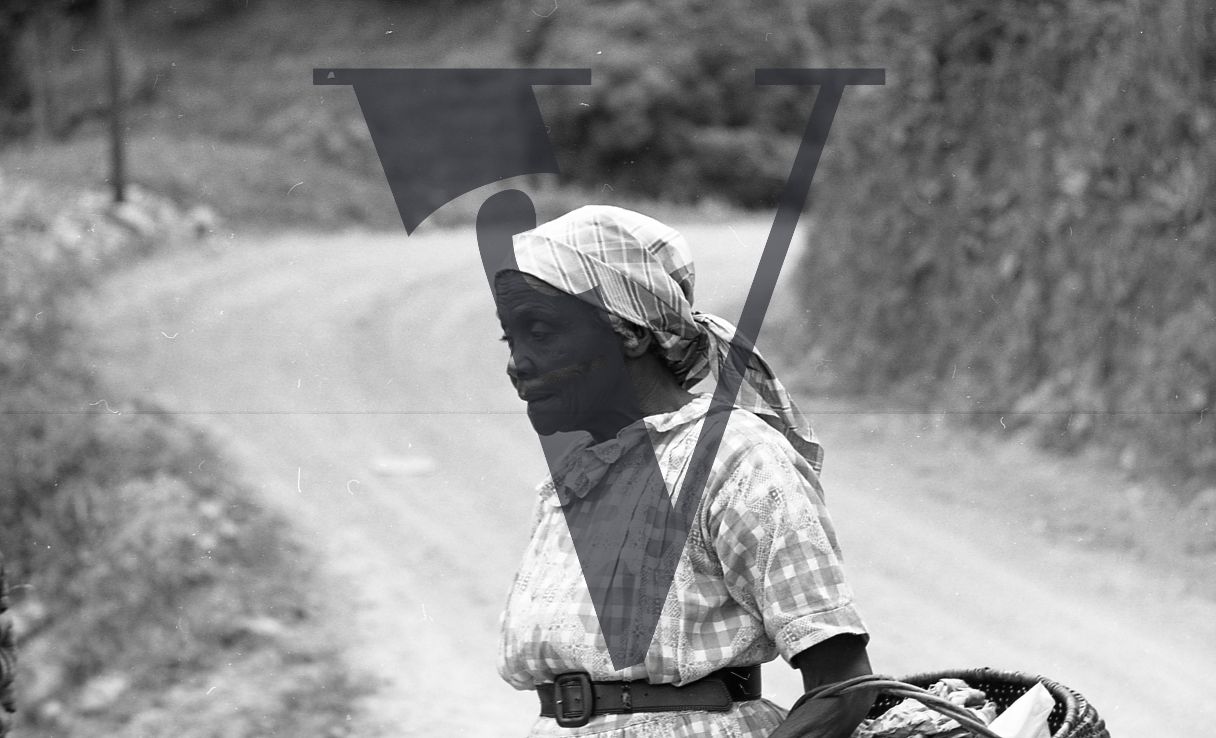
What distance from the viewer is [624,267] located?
205cm

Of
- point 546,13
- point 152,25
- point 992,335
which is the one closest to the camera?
point 992,335

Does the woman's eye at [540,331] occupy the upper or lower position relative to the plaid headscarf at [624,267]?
lower

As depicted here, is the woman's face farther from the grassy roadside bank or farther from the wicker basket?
the grassy roadside bank

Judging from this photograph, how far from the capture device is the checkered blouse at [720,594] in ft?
6.11

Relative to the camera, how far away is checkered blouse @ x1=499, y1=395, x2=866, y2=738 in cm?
186

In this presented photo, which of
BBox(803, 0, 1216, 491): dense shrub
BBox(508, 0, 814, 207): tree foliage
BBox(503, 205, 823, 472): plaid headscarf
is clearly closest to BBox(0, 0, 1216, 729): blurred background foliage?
BBox(803, 0, 1216, 491): dense shrub

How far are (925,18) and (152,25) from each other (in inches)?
1197

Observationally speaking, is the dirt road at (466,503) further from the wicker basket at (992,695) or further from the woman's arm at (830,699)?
the woman's arm at (830,699)

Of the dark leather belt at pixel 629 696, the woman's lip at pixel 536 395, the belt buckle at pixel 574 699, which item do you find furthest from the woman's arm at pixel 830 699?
the woman's lip at pixel 536 395

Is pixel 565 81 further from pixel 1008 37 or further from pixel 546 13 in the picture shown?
pixel 1008 37

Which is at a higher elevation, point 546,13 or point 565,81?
point 546,13

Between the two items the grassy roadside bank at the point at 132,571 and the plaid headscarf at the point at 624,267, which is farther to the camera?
the grassy roadside bank at the point at 132,571

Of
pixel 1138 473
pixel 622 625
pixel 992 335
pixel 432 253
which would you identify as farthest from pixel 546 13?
pixel 622 625

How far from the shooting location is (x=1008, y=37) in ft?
34.3
